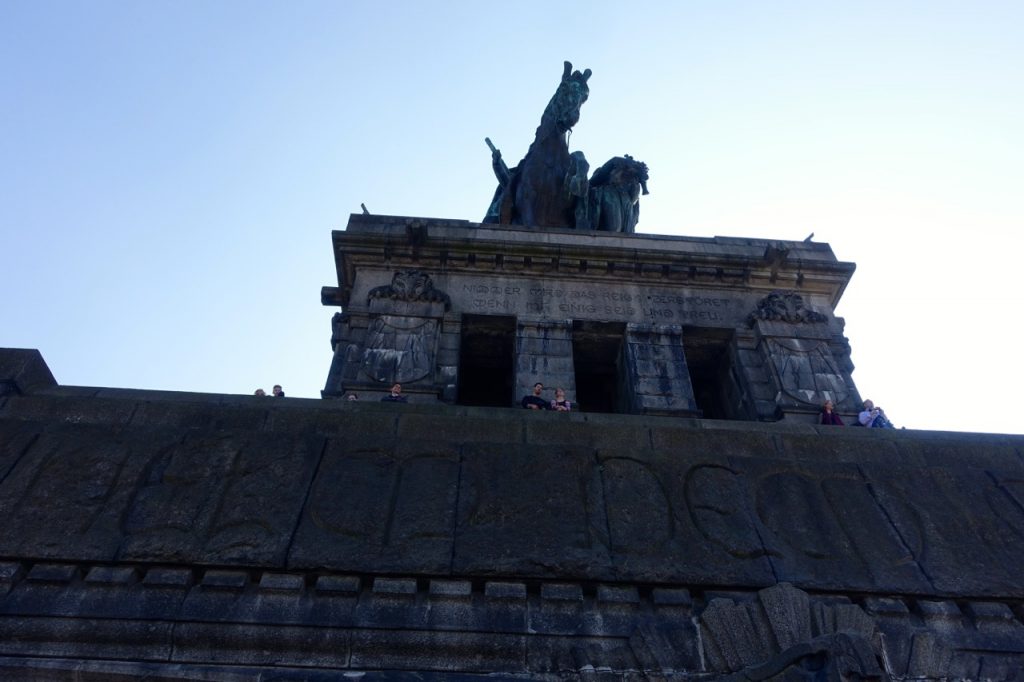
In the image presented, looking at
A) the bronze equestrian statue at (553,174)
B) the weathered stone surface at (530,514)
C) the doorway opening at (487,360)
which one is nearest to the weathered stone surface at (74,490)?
the weathered stone surface at (530,514)

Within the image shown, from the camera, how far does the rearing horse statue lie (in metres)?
19.6

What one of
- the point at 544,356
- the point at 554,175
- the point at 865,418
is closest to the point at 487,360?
the point at 544,356

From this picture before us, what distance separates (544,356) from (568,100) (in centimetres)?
806

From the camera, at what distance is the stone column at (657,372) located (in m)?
13.8

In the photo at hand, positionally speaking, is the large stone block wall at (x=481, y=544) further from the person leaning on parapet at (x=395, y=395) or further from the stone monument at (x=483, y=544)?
the person leaning on parapet at (x=395, y=395)

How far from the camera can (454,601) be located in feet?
20.7

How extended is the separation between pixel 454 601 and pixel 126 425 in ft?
12.7

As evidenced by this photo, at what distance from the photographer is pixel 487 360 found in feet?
53.8

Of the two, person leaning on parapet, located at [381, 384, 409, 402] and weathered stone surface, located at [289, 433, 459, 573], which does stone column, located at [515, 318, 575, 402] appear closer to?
person leaning on parapet, located at [381, 384, 409, 402]

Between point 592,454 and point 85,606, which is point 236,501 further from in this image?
point 592,454

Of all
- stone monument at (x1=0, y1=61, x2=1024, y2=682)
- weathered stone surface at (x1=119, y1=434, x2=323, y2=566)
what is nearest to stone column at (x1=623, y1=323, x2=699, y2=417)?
stone monument at (x1=0, y1=61, x2=1024, y2=682)

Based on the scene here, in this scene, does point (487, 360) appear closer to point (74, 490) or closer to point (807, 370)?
point (807, 370)

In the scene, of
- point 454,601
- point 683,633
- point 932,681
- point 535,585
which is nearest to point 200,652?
point 454,601

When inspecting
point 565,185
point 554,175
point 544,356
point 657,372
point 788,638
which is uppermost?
point 554,175
